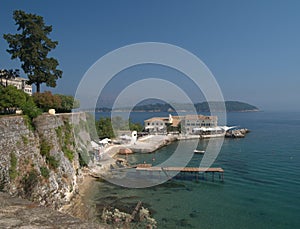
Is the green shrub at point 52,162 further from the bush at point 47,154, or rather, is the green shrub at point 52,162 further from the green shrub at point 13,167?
the green shrub at point 13,167

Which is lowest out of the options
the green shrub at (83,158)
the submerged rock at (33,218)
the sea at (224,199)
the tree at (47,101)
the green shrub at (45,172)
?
the sea at (224,199)

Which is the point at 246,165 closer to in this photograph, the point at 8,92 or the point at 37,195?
the point at 37,195

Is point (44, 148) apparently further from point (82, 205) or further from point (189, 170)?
point (189, 170)

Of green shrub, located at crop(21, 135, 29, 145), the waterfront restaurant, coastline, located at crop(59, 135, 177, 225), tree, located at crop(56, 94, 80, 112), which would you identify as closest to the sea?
coastline, located at crop(59, 135, 177, 225)

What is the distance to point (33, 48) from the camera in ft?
85.4

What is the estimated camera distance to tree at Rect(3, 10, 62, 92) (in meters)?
26.0

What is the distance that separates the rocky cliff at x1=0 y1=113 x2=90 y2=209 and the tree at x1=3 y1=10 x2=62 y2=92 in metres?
8.80

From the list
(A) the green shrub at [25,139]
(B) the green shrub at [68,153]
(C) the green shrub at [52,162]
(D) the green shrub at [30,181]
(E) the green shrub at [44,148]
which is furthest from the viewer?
(B) the green shrub at [68,153]

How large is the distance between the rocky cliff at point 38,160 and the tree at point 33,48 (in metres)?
8.80

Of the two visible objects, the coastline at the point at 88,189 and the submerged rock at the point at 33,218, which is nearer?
the submerged rock at the point at 33,218

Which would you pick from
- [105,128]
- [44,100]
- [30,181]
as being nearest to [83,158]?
[44,100]

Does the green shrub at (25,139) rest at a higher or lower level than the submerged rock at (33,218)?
higher

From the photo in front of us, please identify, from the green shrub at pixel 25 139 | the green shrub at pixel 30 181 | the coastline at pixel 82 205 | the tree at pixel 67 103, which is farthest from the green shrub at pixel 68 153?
the tree at pixel 67 103

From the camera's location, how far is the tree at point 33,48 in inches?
1022
